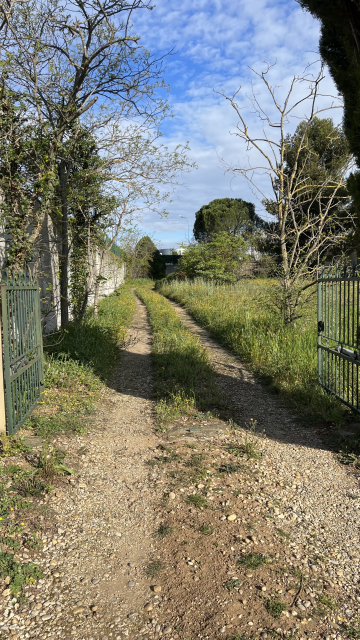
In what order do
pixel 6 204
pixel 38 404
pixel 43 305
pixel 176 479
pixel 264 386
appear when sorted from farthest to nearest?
pixel 43 305 → pixel 264 386 → pixel 6 204 → pixel 38 404 → pixel 176 479

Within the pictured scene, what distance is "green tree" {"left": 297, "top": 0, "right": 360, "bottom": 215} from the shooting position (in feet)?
12.9

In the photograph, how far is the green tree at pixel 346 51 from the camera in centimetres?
393

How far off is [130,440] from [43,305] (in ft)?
16.1

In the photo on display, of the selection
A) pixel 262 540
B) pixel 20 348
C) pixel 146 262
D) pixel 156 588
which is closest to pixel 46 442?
pixel 20 348

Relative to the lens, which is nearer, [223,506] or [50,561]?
[50,561]

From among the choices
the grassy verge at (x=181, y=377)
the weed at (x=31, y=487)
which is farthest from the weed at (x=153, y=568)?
the grassy verge at (x=181, y=377)

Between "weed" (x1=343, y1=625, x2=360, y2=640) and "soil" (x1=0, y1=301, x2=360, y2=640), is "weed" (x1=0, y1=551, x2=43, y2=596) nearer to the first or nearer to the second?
"soil" (x1=0, y1=301, x2=360, y2=640)

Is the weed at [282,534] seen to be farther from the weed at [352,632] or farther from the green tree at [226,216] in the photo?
the green tree at [226,216]

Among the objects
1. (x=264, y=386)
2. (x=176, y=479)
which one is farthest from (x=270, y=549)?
(x=264, y=386)

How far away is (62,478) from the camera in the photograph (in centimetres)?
377

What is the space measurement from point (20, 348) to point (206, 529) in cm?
292

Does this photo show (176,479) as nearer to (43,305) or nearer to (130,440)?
(130,440)

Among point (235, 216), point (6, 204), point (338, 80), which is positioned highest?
point (235, 216)

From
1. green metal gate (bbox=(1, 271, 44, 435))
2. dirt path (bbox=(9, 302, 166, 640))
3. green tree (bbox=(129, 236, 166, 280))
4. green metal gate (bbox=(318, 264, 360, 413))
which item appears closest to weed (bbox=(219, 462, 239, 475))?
dirt path (bbox=(9, 302, 166, 640))
